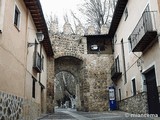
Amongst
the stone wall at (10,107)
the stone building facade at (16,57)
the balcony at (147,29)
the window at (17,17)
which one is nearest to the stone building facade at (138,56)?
the balcony at (147,29)

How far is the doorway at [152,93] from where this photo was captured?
10.1m

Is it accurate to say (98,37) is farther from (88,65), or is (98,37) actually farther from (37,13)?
(37,13)

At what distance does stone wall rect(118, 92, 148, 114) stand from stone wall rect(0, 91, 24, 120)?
5.92m

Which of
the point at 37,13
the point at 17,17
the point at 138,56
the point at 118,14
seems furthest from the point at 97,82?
the point at 17,17

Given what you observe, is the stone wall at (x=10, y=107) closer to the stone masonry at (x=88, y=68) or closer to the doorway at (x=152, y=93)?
the doorway at (x=152, y=93)

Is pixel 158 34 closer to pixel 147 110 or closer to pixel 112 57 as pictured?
pixel 147 110

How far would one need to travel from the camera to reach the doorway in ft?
33.2

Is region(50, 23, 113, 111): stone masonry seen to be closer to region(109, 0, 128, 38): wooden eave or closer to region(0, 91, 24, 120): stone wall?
region(109, 0, 128, 38): wooden eave

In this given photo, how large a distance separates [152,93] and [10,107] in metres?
6.54

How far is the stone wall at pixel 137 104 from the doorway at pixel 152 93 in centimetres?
27

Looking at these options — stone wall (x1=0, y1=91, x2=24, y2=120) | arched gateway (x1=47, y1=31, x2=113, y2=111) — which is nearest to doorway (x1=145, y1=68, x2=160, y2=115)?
stone wall (x1=0, y1=91, x2=24, y2=120)

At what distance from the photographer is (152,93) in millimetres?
10562

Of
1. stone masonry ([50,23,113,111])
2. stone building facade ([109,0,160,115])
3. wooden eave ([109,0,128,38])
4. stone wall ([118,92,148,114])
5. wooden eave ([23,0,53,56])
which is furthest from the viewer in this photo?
stone masonry ([50,23,113,111])

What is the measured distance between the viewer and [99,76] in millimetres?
19141
